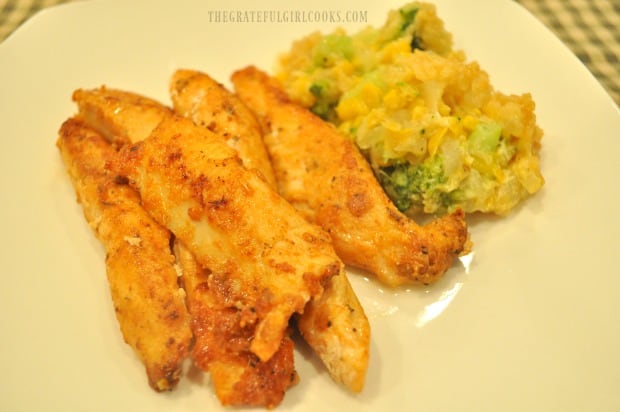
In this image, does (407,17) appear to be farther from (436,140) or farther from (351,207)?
(351,207)

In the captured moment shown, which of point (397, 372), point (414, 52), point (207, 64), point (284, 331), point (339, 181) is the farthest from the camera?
point (207, 64)

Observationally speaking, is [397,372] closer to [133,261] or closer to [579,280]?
[579,280]

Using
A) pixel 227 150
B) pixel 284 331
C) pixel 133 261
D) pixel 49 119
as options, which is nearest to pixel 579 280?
pixel 284 331

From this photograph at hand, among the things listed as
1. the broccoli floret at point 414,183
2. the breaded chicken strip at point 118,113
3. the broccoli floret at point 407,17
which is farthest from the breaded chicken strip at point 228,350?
the broccoli floret at point 407,17

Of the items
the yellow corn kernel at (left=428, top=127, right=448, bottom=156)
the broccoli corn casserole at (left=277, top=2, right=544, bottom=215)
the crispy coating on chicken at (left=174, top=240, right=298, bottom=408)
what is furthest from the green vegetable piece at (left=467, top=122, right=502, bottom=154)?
the crispy coating on chicken at (left=174, top=240, right=298, bottom=408)

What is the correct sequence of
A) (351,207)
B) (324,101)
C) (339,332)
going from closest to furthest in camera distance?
(339,332) < (351,207) < (324,101)

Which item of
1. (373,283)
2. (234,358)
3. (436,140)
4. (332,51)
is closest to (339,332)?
(234,358)
